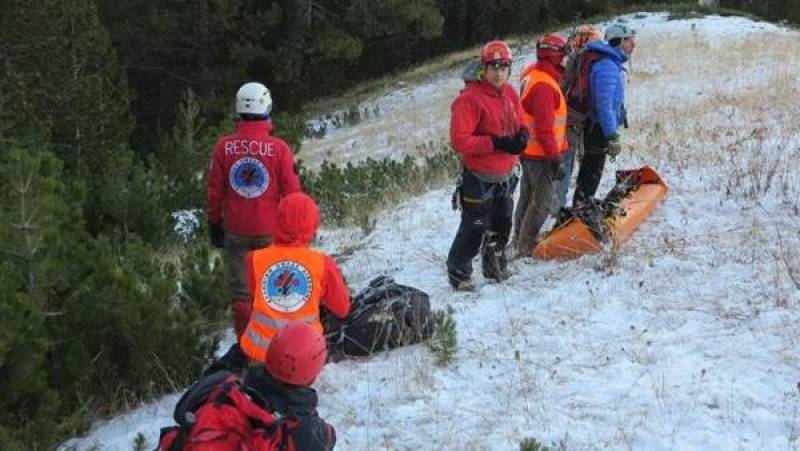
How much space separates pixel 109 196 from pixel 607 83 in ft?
18.0

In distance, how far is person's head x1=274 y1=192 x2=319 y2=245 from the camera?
4473 millimetres

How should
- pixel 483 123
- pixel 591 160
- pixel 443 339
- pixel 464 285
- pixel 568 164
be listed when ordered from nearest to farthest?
pixel 443 339 → pixel 483 123 → pixel 464 285 → pixel 568 164 → pixel 591 160

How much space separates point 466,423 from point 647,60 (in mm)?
18271

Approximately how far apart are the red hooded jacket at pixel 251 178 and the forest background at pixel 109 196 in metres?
0.71

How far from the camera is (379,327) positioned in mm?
5680

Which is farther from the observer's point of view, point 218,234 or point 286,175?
point 218,234

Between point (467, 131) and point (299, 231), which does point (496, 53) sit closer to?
point (467, 131)

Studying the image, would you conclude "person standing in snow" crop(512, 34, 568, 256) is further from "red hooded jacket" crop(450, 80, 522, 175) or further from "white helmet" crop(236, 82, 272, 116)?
"white helmet" crop(236, 82, 272, 116)

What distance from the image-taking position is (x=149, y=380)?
18.9 feet

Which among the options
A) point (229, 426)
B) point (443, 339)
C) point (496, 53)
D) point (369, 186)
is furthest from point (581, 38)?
point (229, 426)

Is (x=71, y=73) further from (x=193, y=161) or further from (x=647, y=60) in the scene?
(x=647, y=60)

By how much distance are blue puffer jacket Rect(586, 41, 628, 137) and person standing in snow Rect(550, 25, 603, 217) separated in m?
0.17

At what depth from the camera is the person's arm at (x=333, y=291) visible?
4641mm

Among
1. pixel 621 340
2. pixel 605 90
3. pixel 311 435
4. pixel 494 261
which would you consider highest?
pixel 605 90
